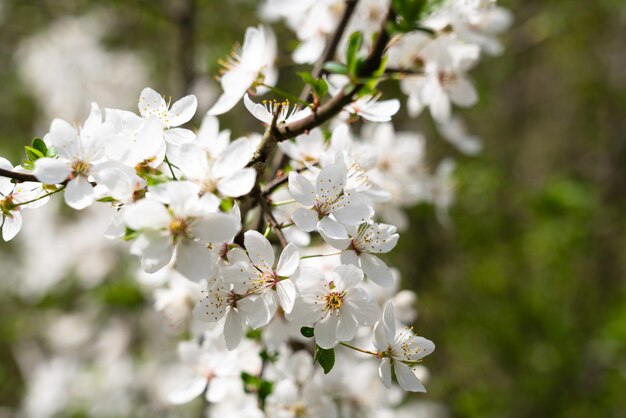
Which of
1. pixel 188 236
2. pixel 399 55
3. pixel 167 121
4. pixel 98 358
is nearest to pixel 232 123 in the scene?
pixel 98 358

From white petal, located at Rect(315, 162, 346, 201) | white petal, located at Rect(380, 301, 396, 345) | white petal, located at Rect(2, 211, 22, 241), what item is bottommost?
white petal, located at Rect(380, 301, 396, 345)

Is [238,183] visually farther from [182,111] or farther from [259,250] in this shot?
[182,111]

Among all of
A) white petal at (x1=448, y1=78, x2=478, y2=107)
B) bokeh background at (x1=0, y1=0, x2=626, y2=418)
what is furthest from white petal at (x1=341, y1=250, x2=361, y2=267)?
bokeh background at (x1=0, y1=0, x2=626, y2=418)

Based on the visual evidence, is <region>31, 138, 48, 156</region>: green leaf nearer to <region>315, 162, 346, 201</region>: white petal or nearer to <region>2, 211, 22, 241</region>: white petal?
<region>2, 211, 22, 241</region>: white petal

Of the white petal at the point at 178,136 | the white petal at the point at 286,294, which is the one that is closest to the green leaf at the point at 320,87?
the white petal at the point at 178,136

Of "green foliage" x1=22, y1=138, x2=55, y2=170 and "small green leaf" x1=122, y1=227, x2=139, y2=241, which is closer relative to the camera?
"small green leaf" x1=122, y1=227, x2=139, y2=241

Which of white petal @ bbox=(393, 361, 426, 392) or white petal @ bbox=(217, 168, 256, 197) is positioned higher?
white petal @ bbox=(217, 168, 256, 197)

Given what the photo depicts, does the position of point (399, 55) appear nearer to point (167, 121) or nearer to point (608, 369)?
point (167, 121)
